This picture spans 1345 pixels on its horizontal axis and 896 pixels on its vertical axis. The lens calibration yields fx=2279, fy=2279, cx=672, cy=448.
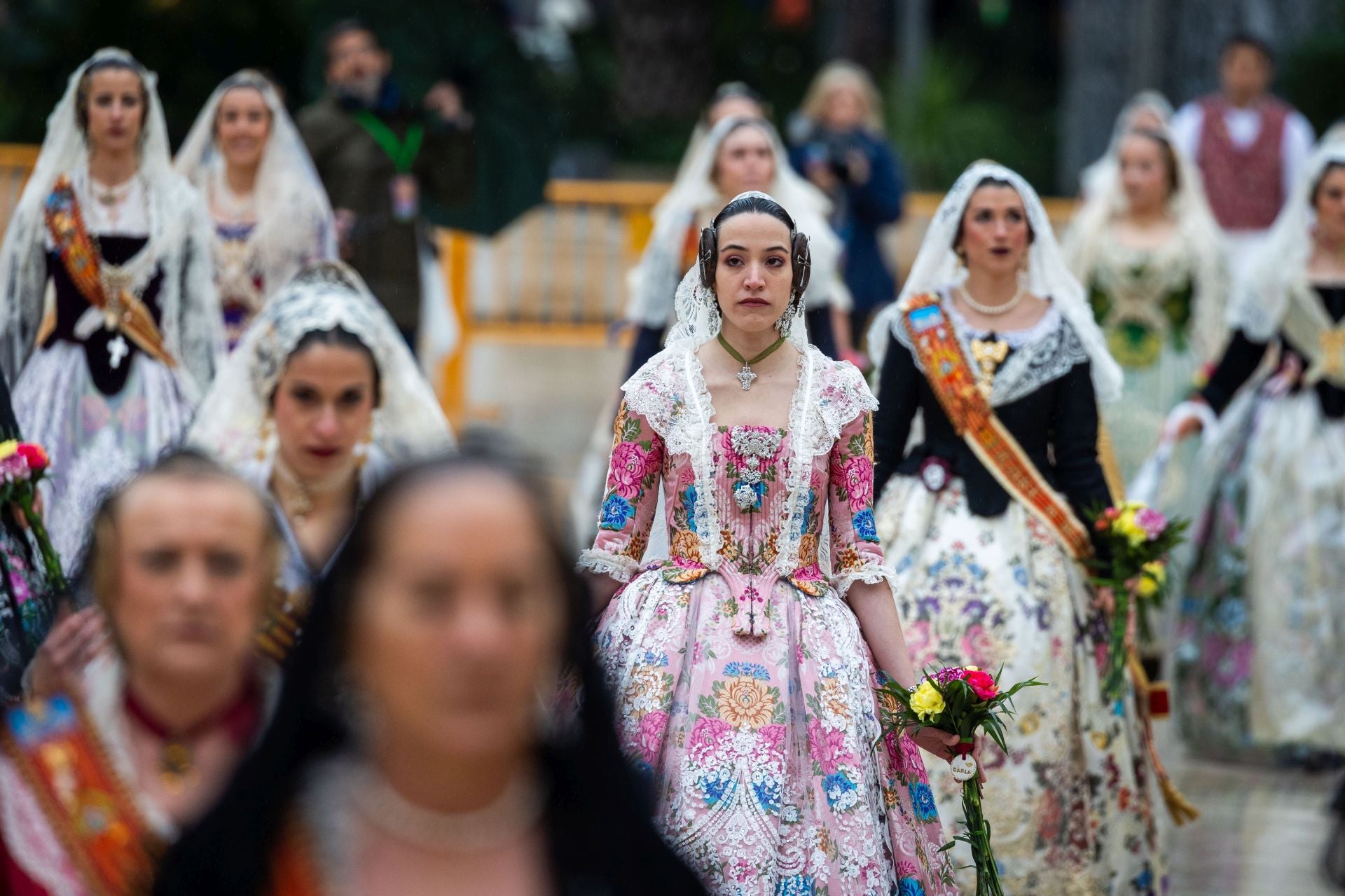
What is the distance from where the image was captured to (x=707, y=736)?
4.84 meters

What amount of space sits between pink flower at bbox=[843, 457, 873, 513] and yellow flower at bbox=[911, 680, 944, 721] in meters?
0.49

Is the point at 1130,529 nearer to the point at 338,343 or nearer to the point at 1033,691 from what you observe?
the point at 1033,691

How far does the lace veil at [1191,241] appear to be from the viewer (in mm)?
10273

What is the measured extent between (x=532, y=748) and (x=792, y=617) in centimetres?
247

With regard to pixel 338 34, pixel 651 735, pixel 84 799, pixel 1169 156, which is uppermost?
pixel 338 34

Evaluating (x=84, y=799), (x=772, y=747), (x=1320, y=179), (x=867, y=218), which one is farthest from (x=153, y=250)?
(x=867, y=218)

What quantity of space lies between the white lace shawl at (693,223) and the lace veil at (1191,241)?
1.41 metres

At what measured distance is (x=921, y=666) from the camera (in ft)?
20.8

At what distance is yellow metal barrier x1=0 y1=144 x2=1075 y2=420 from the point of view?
17.0 metres

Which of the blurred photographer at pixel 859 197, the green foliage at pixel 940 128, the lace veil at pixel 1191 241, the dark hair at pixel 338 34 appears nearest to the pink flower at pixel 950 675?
the lace veil at pixel 1191 241

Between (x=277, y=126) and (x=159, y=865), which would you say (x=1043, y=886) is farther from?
(x=277, y=126)

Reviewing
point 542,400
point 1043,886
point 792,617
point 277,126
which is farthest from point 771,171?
point 542,400

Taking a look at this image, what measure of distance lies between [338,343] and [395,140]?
551 cm

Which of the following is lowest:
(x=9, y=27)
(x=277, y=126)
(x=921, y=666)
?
(x=921, y=666)
